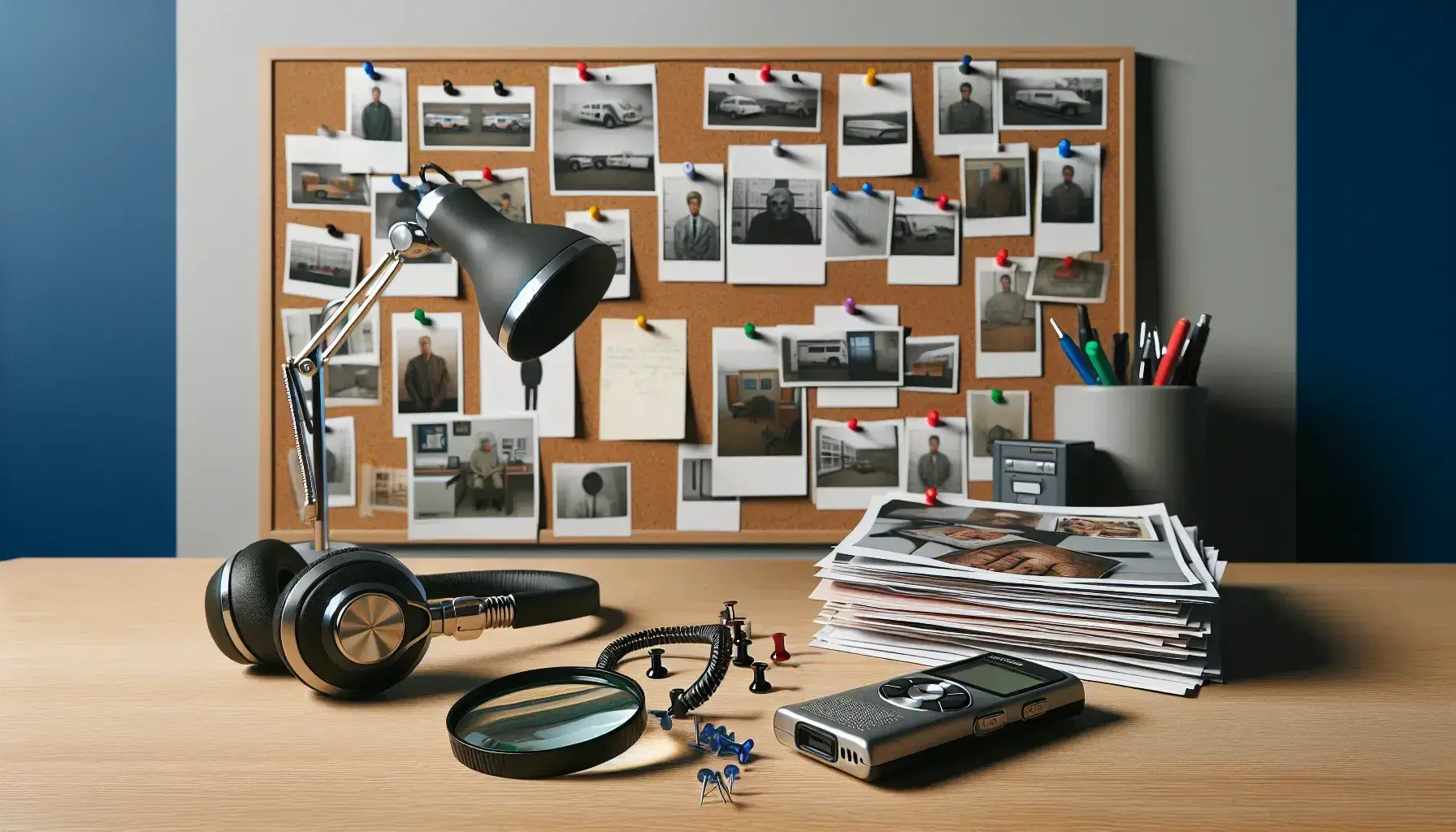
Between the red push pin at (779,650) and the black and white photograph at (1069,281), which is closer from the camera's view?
the red push pin at (779,650)

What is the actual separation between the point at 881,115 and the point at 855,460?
495 millimetres

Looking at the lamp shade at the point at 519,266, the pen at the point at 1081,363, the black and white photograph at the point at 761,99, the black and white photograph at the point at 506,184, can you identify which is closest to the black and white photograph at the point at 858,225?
the black and white photograph at the point at 761,99

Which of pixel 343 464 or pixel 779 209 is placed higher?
pixel 779 209

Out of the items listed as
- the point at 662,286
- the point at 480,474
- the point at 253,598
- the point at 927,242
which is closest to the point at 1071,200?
the point at 927,242

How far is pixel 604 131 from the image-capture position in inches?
49.6

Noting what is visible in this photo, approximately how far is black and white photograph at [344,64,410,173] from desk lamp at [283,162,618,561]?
797mm

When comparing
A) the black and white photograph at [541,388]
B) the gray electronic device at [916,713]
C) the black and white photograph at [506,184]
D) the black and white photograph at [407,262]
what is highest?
the black and white photograph at [506,184]

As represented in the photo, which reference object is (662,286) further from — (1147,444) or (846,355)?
(1147,444)

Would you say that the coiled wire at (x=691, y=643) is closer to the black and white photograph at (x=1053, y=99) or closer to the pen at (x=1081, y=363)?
the pen at (x=1081, y=363)

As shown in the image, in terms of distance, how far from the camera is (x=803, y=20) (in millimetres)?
1255

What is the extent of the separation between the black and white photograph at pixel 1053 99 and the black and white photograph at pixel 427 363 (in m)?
0.85

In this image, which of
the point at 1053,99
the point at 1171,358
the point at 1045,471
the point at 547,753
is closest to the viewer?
the point at 547,753

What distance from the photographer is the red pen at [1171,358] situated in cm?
96

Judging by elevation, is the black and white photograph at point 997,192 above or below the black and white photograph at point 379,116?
below
